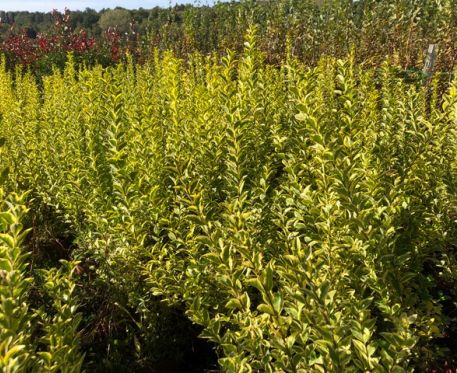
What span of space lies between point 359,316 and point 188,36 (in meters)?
15.2

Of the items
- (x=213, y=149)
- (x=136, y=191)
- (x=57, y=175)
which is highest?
(x=213, y=149)

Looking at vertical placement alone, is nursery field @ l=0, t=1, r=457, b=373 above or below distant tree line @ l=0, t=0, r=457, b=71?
below

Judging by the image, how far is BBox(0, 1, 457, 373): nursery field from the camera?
1.38 m

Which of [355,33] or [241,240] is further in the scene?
[355,33]

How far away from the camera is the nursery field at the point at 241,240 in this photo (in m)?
1.38

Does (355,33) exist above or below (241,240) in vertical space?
above

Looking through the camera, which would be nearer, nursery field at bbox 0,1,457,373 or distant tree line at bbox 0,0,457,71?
nursery field at bbox 0,1,457,373

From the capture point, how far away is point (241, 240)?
147cm

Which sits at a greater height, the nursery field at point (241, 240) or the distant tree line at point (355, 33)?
the distant tree line at point (355, 33)

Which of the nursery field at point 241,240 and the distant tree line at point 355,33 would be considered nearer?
the nursery field at point 241,240

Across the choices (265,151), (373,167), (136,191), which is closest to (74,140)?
(136,191)

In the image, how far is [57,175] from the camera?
11.1ft

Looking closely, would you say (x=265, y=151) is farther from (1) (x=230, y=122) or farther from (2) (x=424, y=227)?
(2) (x=424, y=227)

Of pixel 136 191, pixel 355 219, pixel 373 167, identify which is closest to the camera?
pixel 355 219
